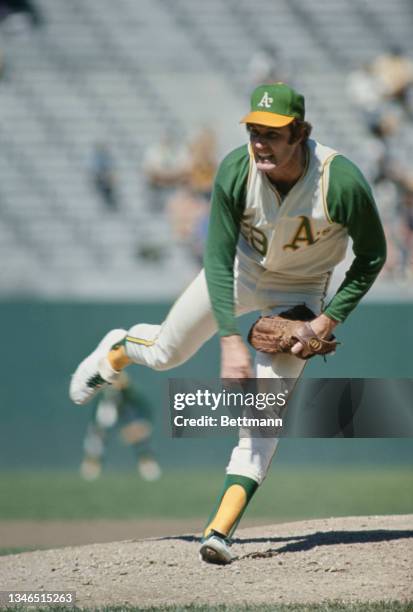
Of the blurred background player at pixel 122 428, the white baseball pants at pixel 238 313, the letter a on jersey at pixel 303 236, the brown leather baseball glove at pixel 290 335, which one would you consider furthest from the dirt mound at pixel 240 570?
the blurred background player at pixel 122 428

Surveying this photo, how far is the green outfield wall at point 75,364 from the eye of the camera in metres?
10.6

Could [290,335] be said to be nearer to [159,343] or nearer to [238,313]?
[238,313]

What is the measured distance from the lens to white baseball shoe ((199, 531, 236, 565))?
4391mm

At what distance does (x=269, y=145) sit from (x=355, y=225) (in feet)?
1.52

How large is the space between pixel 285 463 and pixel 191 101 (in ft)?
16.7

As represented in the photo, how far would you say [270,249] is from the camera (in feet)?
14.5

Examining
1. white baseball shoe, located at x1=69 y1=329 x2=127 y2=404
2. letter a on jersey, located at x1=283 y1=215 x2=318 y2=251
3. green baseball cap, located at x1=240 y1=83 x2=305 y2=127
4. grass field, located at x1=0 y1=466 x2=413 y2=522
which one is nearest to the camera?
green baseball cap, located at x1=240 y1=83 x2=305 y2=127

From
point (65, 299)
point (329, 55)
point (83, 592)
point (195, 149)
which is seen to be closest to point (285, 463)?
point (65, 299)

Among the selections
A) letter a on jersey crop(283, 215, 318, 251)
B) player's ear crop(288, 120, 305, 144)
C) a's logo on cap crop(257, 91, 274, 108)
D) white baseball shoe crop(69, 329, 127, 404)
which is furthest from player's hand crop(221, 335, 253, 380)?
white baseball shoe crop(69, 329, 127, 404)

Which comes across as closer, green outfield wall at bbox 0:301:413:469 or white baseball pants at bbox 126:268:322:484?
white baseball pants at bbox 126:268:322:484

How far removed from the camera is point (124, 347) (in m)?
5.05

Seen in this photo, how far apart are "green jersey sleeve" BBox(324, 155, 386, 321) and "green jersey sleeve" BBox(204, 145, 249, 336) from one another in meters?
0.35

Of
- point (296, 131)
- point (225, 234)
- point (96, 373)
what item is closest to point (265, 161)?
point (296, 131)

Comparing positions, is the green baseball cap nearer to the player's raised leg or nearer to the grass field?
the player's raised leg
